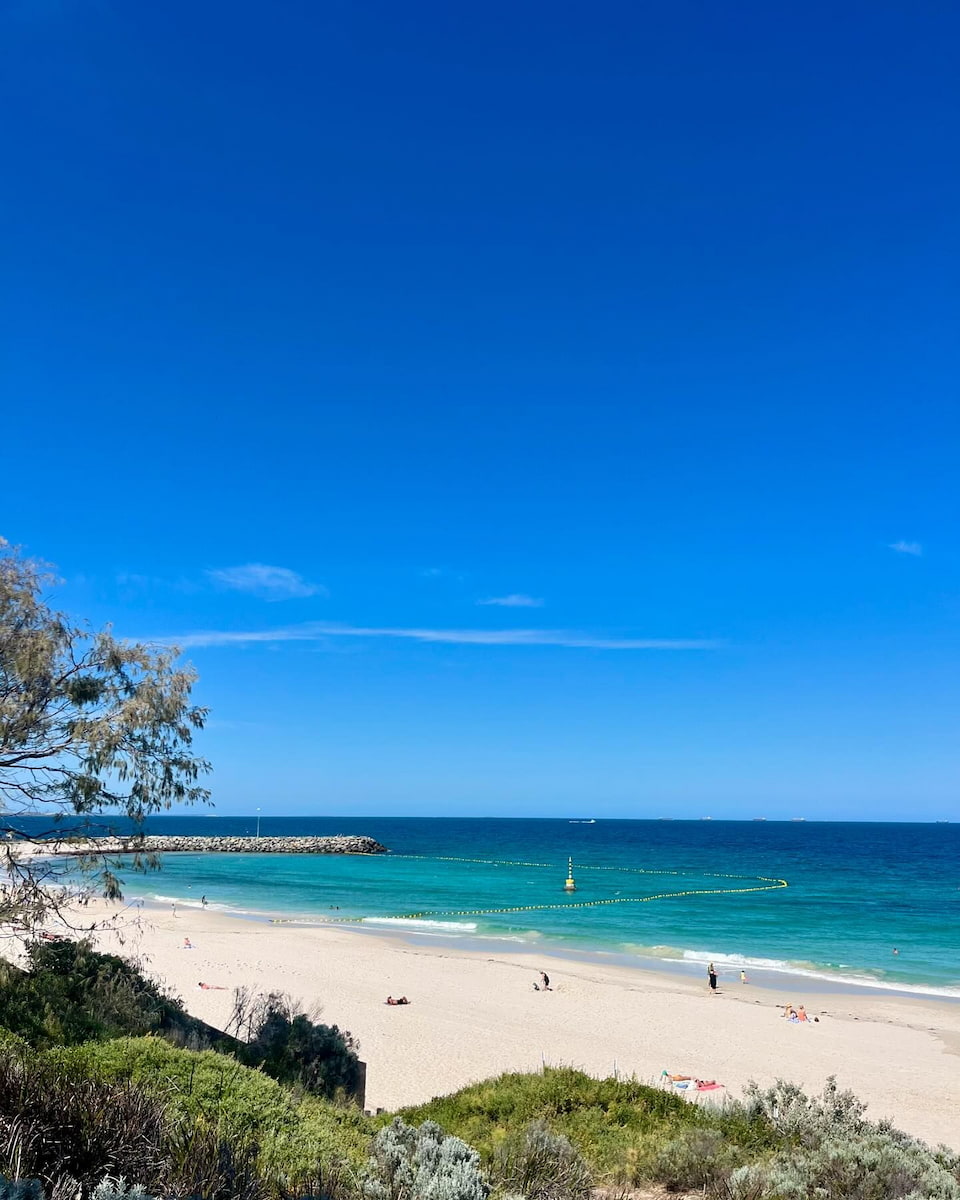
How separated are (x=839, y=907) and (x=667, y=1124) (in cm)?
5525

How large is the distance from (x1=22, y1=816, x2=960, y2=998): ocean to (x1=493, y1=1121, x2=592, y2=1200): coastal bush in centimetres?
2946

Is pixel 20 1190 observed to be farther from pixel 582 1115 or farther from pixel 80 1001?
pixel 80 1001

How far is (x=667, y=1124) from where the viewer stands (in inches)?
352

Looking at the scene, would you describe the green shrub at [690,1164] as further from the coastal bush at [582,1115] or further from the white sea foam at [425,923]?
the white sea foam at [425,923]

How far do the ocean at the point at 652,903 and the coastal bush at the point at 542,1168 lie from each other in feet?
96.7

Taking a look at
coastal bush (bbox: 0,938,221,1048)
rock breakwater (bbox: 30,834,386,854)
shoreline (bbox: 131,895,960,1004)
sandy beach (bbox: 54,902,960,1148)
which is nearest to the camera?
coastal bush (bbox: 0,938,221,1048)

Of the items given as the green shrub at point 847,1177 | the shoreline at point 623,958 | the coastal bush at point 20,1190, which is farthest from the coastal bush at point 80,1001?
the shoreline at point 623,958

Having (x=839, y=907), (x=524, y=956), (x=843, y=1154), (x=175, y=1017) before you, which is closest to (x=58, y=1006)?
(x=175, y=1017)

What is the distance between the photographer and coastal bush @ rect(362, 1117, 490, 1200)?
5652mm

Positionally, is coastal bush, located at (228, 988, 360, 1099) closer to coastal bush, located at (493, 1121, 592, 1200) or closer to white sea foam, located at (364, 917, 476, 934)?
coastal bush, located at (493, 1121, 592, 1200)

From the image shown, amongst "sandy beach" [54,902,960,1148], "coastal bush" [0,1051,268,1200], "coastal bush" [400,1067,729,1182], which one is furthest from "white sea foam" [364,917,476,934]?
"coastal bush" [0,1051,268,1200]

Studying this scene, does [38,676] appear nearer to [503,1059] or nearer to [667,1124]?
[667,1124]

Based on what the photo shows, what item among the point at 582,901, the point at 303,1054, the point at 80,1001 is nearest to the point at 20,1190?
the point at 80,1001

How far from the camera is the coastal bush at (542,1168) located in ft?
21.2
